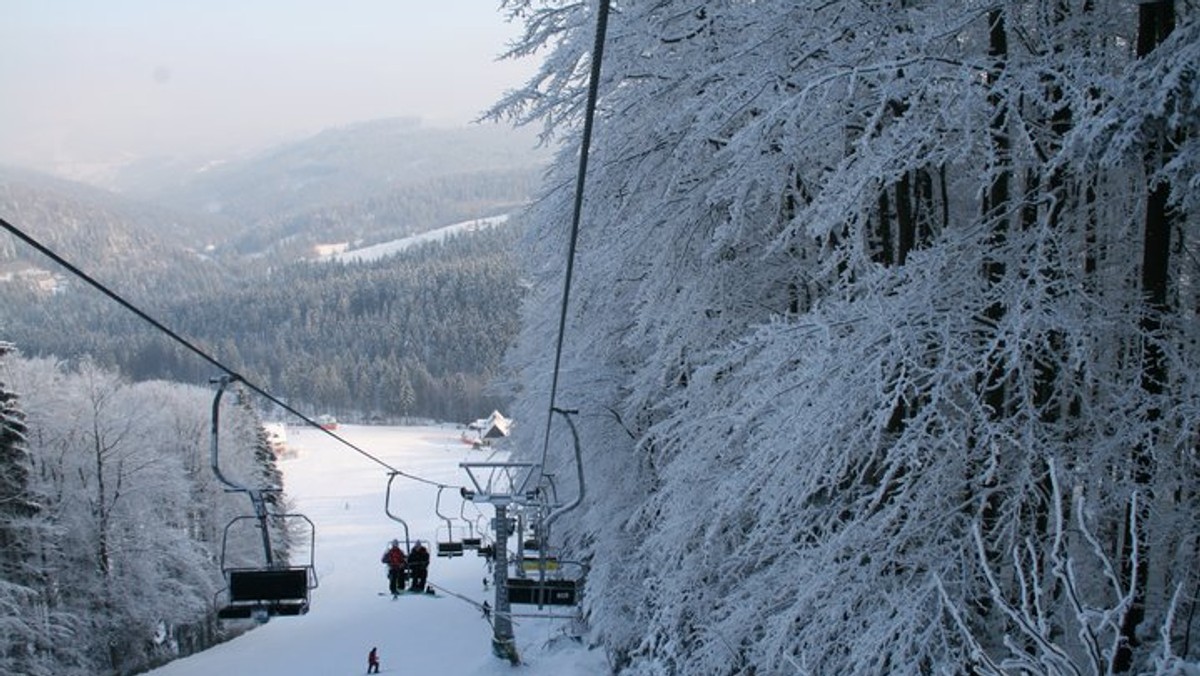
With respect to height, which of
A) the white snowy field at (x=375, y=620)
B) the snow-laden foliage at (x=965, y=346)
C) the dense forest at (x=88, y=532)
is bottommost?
the white snowy field at (x=375, y=620)

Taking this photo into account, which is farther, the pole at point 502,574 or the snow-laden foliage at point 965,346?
the pole at point 502,574

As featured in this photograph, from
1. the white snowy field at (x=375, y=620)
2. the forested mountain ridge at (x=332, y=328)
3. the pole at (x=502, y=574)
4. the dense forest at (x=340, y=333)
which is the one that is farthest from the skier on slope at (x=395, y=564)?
the forested mountain ridge at (x=332, y=328)

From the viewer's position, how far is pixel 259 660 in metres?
28.7

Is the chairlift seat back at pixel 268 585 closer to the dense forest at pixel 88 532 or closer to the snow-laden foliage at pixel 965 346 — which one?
the snow-laden foliage at pixel 965 346

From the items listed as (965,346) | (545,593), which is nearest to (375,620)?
(545,593)

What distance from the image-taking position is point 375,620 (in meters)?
33.8

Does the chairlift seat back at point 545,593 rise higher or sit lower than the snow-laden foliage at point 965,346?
lower

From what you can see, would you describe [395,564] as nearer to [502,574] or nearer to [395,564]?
[395,564]

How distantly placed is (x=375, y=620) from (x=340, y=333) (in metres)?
103

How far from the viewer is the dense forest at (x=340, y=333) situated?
10469cm

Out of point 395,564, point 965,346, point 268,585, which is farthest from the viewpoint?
point 395,564

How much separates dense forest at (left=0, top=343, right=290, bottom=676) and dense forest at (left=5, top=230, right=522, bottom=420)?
5935cm

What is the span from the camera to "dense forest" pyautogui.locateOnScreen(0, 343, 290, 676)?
76.7ft

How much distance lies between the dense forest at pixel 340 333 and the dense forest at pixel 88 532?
5935cm
